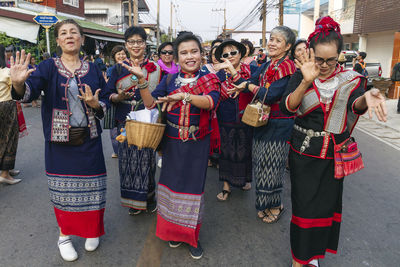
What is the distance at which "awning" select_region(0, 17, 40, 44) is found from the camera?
12703 millimetres

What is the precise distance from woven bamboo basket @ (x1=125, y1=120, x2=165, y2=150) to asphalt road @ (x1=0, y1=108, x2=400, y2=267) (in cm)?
114

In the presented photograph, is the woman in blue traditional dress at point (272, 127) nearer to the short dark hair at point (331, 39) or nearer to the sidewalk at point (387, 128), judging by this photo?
the short dark hair at point (331, 39)

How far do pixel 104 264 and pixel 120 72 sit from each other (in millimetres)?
1928

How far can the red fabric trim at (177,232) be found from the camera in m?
2.81

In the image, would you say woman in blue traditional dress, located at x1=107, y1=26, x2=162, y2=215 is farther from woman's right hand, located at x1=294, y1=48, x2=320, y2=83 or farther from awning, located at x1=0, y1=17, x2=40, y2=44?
awning, located at x1=0, y1=17, x2=40, y2=44

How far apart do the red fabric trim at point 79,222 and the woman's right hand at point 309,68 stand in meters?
2.12

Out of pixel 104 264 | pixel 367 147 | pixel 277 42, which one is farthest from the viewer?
pixel 367 147

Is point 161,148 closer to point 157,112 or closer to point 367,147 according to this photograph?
point 157,112

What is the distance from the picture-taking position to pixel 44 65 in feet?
8.41

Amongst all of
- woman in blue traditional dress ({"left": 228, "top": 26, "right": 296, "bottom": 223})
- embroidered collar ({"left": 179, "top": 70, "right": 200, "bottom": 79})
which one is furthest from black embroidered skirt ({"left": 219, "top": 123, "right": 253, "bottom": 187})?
embroidered collar ({"left": 179, "top": 70, "right": 200, "bottom": 79})

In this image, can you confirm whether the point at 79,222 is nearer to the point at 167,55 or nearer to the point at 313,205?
the point at 313,205

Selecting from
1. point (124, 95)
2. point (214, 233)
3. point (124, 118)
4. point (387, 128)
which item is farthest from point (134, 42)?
point (387, 128)

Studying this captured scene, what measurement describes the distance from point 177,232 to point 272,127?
4.80ft

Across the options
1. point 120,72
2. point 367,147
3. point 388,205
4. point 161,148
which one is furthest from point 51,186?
point 367,147
